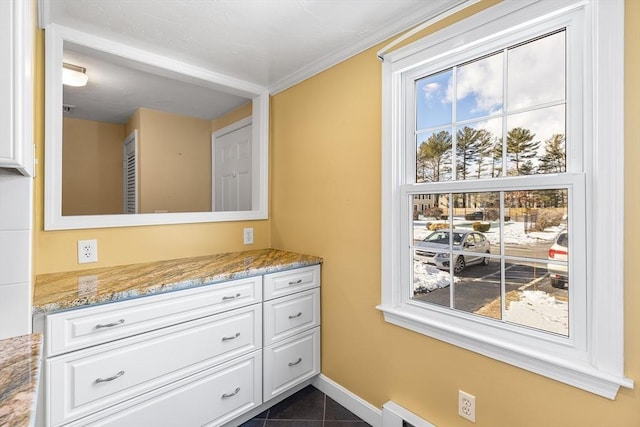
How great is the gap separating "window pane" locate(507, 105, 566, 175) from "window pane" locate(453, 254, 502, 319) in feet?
1.38

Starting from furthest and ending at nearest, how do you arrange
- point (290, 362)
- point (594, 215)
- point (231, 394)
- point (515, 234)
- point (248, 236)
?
point (248, 236) < point (290, 362) < point (231, 394) < point (515, 234) < point (594, 215)

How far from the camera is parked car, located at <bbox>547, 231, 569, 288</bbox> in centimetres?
120

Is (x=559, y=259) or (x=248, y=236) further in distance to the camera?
(x=248, y=236)

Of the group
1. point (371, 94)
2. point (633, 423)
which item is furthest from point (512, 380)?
point (371, 94)

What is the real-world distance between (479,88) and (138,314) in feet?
6.12

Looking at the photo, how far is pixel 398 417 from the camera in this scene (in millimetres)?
1639

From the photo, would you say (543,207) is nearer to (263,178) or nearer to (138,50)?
(263,178)

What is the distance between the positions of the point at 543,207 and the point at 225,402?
180 centimetres

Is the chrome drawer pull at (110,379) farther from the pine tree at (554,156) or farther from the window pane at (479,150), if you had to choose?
the pine tree at (554,156)

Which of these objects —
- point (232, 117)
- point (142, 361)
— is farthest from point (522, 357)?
point (232, 117)

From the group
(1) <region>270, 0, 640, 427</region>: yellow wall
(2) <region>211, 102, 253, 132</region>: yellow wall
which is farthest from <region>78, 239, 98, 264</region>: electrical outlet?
(2) <region>211, 102, 253, 132</region>: yellow wall

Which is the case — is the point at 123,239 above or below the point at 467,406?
above

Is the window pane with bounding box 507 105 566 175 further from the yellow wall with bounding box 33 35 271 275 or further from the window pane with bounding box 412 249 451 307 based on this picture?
the yellow wall with bounding box 33 35 271 275

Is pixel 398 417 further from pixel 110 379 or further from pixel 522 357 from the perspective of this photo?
pixel 110 379
